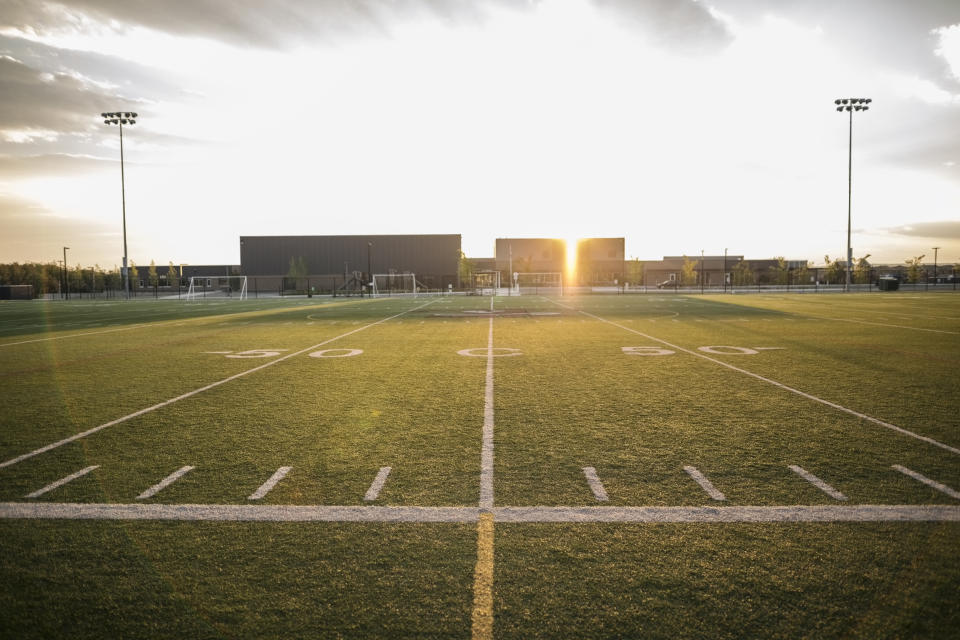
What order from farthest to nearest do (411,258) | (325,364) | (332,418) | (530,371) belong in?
1. (411,258)
2. (325,364)
3. (530,371)
4. (332,418)

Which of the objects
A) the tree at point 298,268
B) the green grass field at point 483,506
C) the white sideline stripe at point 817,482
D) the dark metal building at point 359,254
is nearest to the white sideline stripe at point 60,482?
the green grass field at point 483,506

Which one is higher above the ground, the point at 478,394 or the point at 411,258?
the point at 411,258

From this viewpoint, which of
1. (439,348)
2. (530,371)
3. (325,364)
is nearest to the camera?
(530,371)

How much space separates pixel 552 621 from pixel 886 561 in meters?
2.06

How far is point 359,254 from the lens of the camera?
9244 centimetres

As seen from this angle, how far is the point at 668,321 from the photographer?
21484mm

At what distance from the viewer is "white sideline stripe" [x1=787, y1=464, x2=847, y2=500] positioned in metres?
4.34

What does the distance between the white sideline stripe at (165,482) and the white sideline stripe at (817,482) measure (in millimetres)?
5236

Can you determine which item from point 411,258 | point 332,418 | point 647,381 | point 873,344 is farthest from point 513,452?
point 411,258

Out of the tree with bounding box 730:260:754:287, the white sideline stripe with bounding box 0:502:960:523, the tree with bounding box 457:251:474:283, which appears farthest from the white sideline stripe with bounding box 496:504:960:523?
the tree with bounding box 730:260:754:287

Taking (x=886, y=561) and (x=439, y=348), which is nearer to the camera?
(x=886, y=561)

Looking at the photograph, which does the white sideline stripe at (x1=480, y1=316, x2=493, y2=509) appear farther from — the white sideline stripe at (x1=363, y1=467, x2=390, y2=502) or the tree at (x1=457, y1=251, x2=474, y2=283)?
the tree at (x1=457, y1=251, x2=474, y2=283)

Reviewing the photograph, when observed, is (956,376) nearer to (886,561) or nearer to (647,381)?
(647,381)

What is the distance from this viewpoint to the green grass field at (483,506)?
291cm
